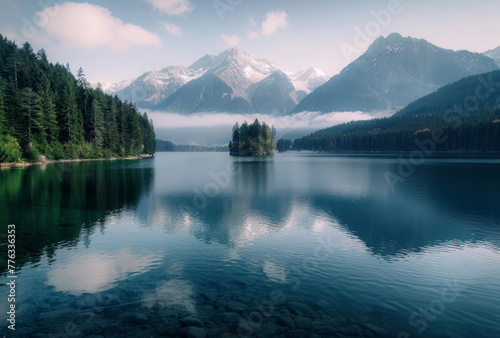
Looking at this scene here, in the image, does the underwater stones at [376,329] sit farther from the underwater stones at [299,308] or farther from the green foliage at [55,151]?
the green foliage at [55,151]

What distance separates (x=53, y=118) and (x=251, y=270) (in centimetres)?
11983

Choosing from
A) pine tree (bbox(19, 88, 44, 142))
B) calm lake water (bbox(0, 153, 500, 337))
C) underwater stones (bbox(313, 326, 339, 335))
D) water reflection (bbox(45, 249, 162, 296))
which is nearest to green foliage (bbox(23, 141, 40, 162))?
pine tree (bbox(19, 88, 44, 142))

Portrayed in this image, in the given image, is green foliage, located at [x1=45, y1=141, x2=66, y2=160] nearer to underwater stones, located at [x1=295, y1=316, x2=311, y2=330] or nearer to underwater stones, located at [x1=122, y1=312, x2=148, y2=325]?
underwater stones, located at [x1=122, y1=312, x2=148, y2=325]

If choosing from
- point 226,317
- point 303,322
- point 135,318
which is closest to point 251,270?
point 226,317

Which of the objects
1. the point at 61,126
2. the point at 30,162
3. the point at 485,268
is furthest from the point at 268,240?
the point at 61,126

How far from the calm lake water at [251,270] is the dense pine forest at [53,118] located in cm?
7099

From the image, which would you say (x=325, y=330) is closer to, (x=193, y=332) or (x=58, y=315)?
(x=193, y=332)

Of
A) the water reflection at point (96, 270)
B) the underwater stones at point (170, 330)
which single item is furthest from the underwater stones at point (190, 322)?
the water reflection at point (96, 270)

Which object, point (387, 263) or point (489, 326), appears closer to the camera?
point (489, 326)

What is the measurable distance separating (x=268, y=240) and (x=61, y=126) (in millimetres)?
122820

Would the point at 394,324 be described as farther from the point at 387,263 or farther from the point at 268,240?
the point at 268,240

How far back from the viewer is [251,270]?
56.7 feet

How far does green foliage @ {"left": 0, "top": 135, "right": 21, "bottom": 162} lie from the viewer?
3101 inches

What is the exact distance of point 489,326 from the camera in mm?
11695
